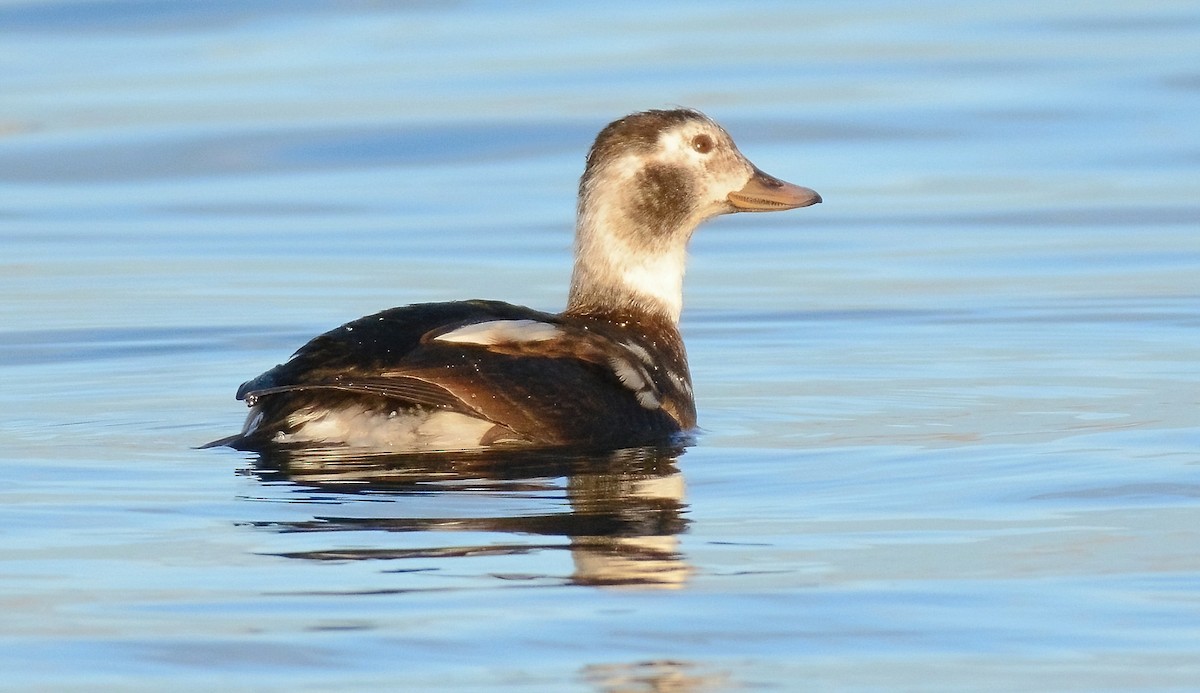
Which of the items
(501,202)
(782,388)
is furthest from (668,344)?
(501,202)

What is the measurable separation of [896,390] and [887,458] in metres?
1.67

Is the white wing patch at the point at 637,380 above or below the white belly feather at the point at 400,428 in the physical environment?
above

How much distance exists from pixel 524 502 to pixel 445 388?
0.72 m

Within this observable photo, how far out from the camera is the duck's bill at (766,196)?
32.8 feet

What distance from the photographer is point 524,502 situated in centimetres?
733

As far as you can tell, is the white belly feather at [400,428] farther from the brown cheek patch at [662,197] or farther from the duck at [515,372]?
the brown cheek patch at [662,197]

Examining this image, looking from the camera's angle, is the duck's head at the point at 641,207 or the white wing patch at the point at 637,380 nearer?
the white wing patch at the point at 637,380

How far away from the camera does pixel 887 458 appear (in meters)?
8.27

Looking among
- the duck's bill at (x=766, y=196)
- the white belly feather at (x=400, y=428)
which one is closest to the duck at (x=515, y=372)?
the white belly feather at (x=400, y=428)

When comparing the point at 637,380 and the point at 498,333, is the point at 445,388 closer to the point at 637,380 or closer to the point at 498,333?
the point at 498,333

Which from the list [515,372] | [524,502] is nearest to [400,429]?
[515,372]

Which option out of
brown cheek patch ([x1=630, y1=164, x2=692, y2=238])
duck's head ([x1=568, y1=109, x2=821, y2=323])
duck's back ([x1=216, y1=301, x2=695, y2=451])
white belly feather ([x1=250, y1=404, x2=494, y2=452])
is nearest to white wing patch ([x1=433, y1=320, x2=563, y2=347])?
duck's back ([x1=216, y1=301, x2=695, y2=451])

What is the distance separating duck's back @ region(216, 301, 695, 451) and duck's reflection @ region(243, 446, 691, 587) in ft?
0.28

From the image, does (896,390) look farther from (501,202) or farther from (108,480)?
(501,202)
